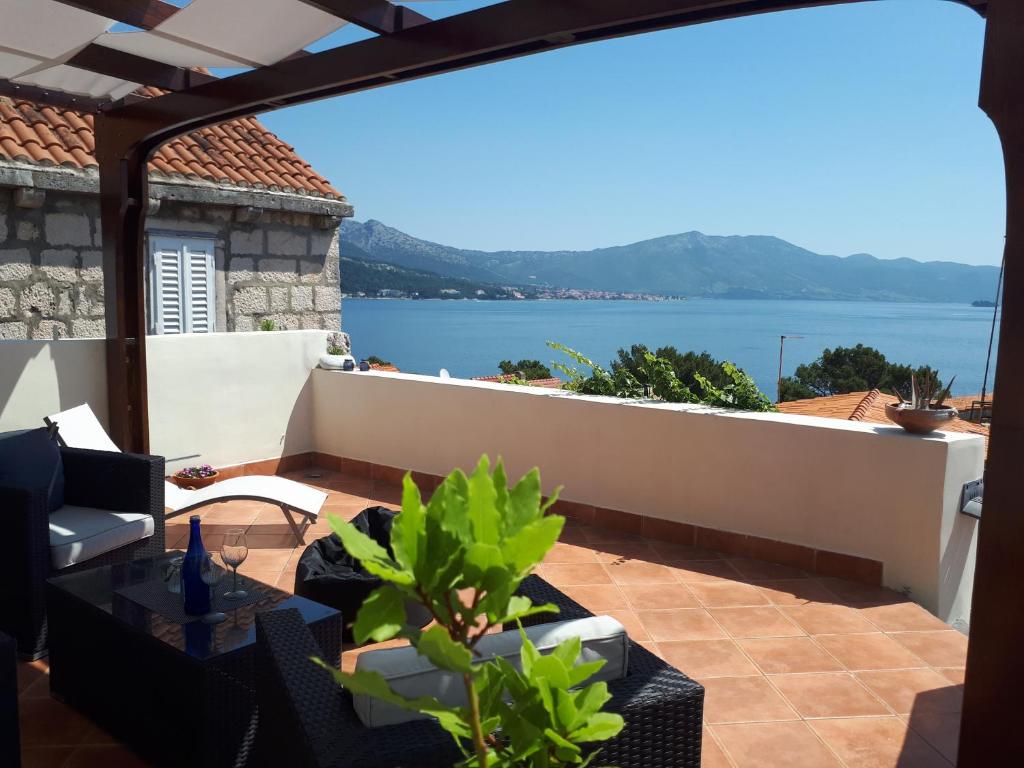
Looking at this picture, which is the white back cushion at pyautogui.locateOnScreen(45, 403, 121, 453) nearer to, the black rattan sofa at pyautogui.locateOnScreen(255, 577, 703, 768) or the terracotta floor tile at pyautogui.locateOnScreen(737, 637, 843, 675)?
the black rattan sofa at pyautogui.locateOnScreen(255, 577, 703, 768)

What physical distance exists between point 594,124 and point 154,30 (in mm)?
70148

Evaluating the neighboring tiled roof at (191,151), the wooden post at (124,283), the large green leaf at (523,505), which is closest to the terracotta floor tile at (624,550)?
the wooden post at (124,283)

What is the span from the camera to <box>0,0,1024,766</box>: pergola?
7.07 feet

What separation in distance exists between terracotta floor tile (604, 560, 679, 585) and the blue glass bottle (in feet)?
7.53

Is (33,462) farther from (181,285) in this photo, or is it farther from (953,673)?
(181,285)

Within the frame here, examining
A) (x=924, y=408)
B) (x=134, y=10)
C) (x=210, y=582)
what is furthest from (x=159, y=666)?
(x=924, y=408)

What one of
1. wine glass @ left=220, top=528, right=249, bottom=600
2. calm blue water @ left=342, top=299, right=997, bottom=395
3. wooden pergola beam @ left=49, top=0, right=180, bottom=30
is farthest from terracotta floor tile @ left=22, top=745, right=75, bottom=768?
calm blue water @ left=342, top=299, right=997, bottom=395

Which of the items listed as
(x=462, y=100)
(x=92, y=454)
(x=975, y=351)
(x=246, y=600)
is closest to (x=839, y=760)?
(x=246, y=600)

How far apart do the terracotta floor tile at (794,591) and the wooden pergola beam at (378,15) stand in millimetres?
3226

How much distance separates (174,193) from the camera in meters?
7.57

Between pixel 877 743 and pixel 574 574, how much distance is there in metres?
1.91

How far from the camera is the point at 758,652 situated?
140 inches

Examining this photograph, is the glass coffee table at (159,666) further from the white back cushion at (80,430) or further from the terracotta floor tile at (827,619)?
the terracotta floor tile at (827,619)

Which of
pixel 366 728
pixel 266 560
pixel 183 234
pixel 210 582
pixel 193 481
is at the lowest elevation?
pixel 266 560
